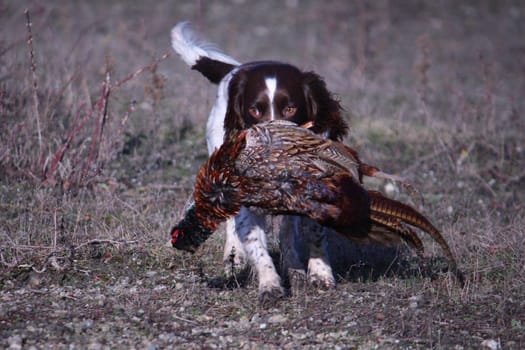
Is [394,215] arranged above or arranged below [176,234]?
above

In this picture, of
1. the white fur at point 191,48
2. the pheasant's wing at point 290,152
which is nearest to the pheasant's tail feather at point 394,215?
the pheasant's wing at point 290,152

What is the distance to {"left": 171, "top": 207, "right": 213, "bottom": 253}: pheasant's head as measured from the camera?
4347 mm

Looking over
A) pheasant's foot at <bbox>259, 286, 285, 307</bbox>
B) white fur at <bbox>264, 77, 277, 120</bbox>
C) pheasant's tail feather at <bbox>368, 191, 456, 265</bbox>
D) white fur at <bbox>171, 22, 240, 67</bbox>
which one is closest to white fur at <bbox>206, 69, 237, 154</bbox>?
white fur at <bbox>264, 77, 277, 120</bbox>

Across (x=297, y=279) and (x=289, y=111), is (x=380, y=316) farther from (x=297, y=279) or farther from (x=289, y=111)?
(x=289, y=111)

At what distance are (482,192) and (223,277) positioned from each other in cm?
292

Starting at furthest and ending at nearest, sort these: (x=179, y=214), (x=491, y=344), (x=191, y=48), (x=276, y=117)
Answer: (x=191, y=48), (x=179, y=214), (x=276, y=117), (x=491, y=344)

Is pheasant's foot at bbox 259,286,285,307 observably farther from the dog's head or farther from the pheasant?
the dog's head

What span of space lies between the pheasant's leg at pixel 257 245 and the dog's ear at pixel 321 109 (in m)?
0.62

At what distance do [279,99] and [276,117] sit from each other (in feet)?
0.34

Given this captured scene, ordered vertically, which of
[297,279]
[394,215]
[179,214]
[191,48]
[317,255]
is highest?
[191,48]

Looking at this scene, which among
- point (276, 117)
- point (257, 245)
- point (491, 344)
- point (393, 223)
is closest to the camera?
point (491, 344)

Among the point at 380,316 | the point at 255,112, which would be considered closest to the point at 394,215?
the point at 380,316

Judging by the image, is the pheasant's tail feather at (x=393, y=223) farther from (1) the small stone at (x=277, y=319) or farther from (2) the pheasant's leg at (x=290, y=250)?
(2) the pheasant's leg at (x=290, y=250)

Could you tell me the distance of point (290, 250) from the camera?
495 centimetres
